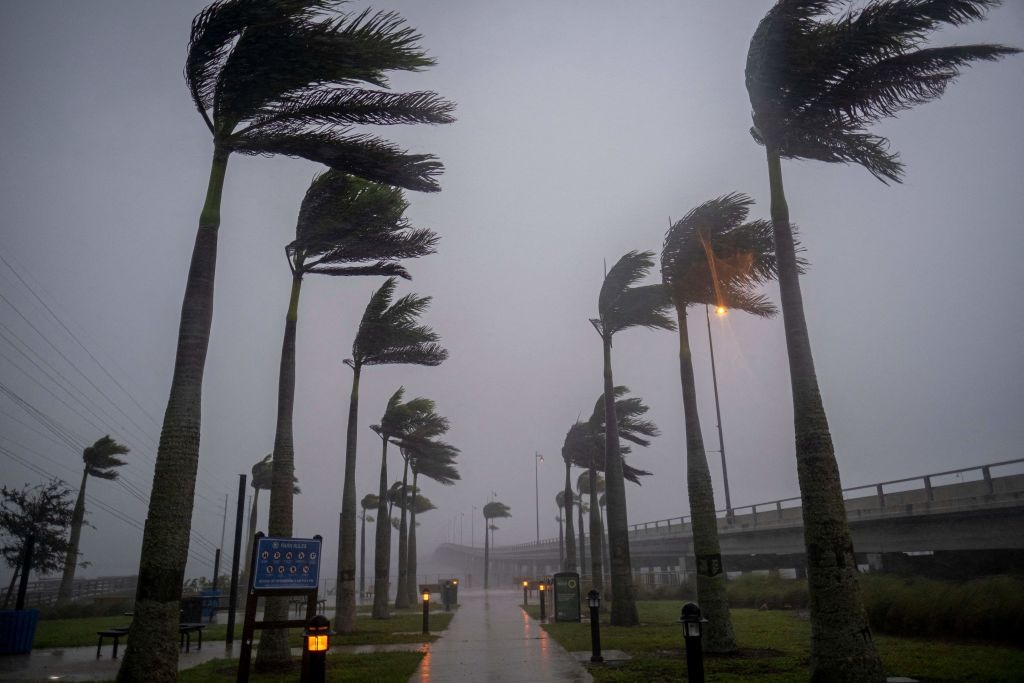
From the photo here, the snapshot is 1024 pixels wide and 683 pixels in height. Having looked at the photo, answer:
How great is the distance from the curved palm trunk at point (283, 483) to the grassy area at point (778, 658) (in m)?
5.89

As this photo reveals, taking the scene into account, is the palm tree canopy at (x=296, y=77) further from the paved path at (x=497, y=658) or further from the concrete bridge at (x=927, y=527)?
the concrete bridge at (x=927, y=527)

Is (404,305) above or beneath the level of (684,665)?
above

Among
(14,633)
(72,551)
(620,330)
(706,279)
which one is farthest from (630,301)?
(72,551)

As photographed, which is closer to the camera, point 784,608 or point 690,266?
point 690,266

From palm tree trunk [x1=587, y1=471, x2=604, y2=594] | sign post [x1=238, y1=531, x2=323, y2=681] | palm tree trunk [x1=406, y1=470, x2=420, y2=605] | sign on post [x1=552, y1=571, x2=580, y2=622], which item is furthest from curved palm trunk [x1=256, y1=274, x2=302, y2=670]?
palm tree trunk [x1=406, y1=470, x2=420, y2=605]

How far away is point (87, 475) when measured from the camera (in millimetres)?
38531

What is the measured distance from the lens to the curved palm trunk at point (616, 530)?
19.1 meters

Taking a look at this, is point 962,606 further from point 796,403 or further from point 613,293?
point 613,293

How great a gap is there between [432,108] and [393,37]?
5.92ft

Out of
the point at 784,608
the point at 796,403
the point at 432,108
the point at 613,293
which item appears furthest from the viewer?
the point at 784,608

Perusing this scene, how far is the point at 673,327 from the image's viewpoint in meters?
19.9

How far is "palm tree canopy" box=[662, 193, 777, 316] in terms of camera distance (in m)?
14.4

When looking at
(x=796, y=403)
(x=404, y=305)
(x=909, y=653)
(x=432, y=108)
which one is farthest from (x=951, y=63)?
(x=404, y=305)

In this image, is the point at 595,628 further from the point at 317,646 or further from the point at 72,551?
the point at 72,551
